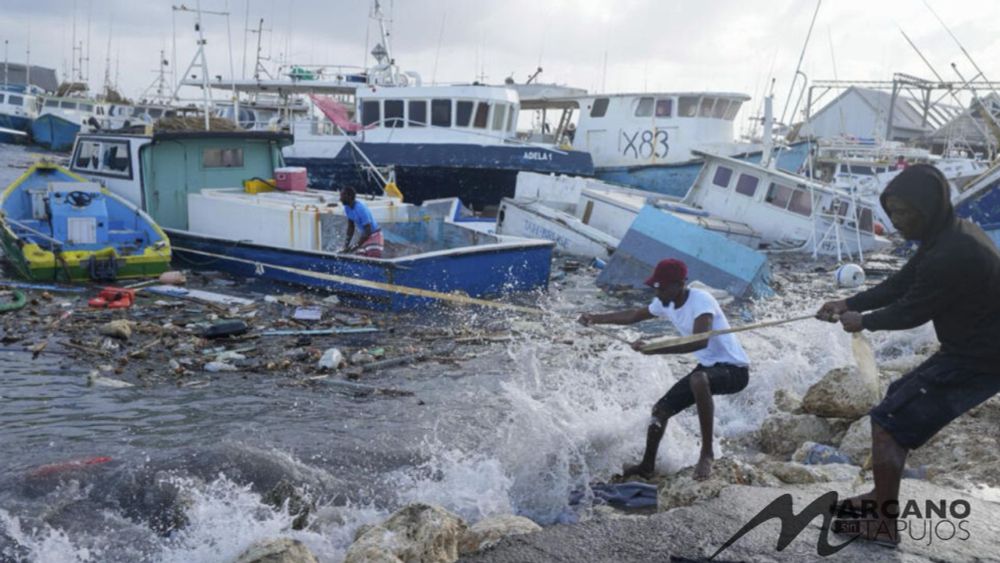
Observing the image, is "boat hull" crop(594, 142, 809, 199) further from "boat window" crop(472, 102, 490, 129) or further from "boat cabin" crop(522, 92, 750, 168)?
"boat window" crop(472, 102, 490, 129)

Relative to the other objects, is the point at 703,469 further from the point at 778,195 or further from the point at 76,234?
the point at 778,195

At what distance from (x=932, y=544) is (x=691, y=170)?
18.7m

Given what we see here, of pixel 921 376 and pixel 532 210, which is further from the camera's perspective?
pixel 532 210

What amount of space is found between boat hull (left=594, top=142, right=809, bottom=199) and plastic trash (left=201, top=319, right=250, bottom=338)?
14.0 meters

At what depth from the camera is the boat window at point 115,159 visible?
14202 mm

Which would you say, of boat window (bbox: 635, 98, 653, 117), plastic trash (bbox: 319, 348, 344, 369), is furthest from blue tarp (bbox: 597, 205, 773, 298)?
boat window (bbox: 635, 98, 653, 117)

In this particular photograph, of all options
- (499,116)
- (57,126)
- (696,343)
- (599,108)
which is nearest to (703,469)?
(696,343)

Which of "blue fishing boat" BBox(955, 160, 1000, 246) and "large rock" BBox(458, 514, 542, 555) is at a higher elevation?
"blue fishing boat" BBox(955, 160, 1000, 246)

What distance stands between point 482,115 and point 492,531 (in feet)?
61.8

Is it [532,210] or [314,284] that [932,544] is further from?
[532,210]

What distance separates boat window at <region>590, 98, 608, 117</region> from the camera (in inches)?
953

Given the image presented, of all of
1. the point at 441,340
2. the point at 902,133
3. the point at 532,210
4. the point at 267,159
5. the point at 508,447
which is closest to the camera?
the point at 508,447

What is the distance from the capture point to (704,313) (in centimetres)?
544

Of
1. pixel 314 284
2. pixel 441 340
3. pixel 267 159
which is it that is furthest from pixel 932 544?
pixel 267 159
